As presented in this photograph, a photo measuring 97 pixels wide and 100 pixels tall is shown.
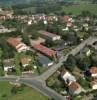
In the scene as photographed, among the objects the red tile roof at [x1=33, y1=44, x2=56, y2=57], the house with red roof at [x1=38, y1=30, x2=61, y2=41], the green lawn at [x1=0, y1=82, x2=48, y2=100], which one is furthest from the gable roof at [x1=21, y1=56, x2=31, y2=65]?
the house with red roof at [x1=38, y1=30, x2=61, y2=41]

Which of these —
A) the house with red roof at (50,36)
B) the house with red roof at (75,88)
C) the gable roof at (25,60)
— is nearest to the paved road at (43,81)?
the house with red roof at (75,88)

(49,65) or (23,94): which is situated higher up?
(23,94)

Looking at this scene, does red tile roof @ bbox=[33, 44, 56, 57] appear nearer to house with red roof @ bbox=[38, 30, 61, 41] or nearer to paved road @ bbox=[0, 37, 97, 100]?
paved road @ bbox=[0, 37, 97, 100]

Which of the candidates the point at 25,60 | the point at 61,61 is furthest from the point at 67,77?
the point at 25,60

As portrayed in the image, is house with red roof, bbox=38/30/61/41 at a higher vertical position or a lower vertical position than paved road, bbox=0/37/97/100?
lower

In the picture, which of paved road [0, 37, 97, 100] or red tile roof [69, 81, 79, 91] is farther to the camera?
paved road [0, 37, 97, 100]

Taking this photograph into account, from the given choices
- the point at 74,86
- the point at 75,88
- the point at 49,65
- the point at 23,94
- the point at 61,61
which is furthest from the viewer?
the point at 61,61

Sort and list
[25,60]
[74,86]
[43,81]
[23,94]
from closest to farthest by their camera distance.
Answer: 1. [74,86]
2. [23,94]
3. [43,81]
4. [25,60]

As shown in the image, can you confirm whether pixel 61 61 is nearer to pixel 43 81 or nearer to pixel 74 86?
pixel 43 81

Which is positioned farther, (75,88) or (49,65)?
(49,65)

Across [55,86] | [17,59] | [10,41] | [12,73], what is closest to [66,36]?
[10,41]

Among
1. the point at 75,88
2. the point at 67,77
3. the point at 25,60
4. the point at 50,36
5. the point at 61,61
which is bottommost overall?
the point at 50,36

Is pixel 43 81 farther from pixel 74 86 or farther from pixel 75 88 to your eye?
pixel 75 88
